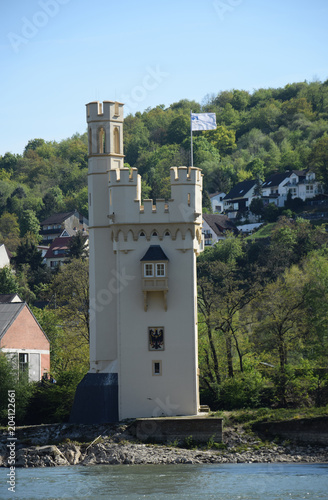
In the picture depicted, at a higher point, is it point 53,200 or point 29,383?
point 53,200

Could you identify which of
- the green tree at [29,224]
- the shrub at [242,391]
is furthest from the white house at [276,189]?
the shrub at [242,391]

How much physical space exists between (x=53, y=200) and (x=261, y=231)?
205 ft

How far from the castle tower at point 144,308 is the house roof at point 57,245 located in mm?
99503

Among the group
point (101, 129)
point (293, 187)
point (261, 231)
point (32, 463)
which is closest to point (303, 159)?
point (293, 187)

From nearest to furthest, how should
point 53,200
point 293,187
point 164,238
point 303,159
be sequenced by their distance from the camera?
point 164,238 → point 293,187 → point 303,159 → point 53,200

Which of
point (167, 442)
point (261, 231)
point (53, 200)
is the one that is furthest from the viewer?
point (53, 200)

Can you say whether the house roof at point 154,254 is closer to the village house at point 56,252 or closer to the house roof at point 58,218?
the village house at point 56,252

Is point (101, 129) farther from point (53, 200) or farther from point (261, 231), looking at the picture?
point (53, 200)

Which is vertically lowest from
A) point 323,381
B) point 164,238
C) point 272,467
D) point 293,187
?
point 272,467

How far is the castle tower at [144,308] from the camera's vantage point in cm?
5169

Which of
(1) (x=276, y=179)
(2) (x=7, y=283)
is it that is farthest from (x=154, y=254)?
(1) (x=276, y=179)

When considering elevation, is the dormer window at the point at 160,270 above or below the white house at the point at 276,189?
below

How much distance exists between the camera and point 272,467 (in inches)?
1777

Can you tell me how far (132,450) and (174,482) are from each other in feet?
23.9
